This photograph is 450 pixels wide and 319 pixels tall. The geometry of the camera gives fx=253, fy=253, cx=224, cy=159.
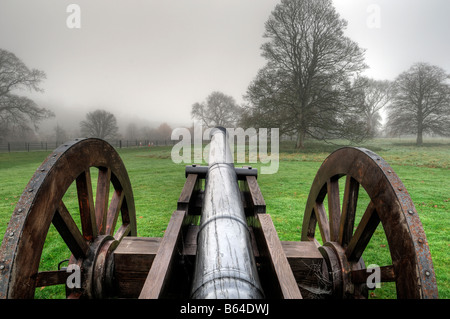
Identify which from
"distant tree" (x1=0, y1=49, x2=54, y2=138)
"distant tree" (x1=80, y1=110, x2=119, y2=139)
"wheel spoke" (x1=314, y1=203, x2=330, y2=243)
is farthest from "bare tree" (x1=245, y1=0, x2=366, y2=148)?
"distant tree" (x1=80, y1=110, x2=119, y2=139)

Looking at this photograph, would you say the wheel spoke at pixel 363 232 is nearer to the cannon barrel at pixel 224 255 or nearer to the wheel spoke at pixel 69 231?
the cannon barrel at pixel 224 255

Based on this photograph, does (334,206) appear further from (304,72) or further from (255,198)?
(304,72)

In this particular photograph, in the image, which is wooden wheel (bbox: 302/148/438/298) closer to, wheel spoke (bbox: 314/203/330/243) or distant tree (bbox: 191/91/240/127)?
wheel spoke (bbox: 314/203/330/243)

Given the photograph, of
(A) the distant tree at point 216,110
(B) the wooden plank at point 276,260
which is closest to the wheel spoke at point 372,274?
(B) the wooden plank at point 276,260

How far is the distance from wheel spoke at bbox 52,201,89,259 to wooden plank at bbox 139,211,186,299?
2.23 ft

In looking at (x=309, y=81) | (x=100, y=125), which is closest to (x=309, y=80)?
(x=309, y=81)

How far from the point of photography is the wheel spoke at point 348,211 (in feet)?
6.71

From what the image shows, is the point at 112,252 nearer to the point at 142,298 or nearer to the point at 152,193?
the point at 142,298

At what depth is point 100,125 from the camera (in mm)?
47562

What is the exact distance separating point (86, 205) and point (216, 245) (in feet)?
4.27

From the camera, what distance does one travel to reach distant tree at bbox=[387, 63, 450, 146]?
27395 millimetres

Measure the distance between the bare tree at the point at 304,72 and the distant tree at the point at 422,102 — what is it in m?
15.2
